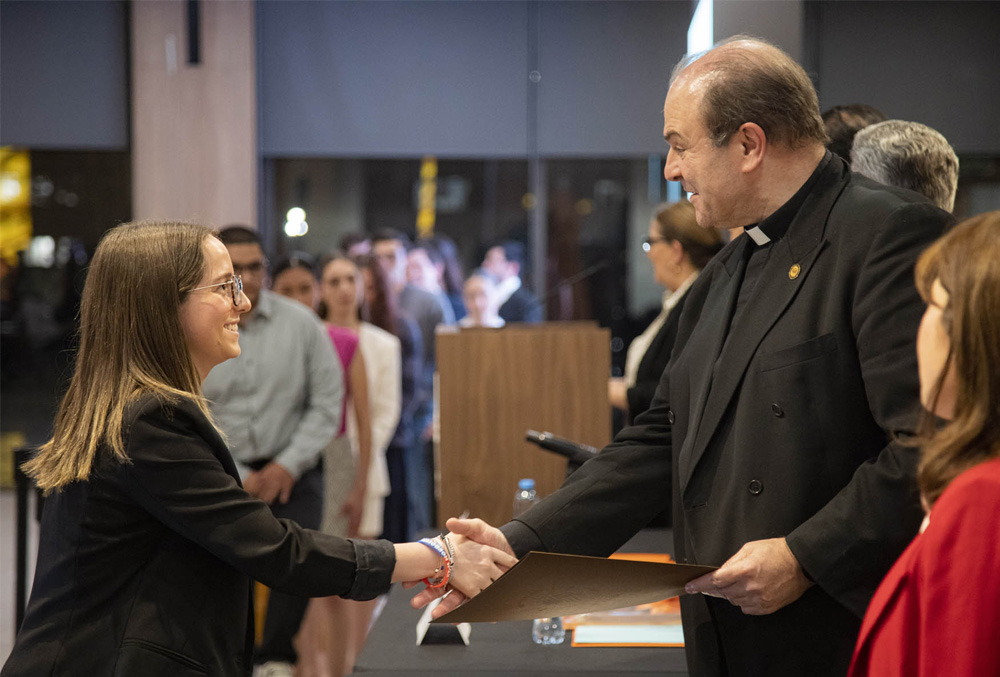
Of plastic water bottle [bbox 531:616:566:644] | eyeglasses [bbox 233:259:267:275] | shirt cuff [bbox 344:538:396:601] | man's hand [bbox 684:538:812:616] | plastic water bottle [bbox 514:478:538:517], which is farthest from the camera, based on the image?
eyeglasses [bbox 233:259:267:275]

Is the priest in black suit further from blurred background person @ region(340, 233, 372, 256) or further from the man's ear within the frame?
blurred background person @ region(340, 233, 372, 256)

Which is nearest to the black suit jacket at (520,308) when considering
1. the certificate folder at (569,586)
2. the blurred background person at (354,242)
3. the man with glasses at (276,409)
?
the blurred background person at (354,242)

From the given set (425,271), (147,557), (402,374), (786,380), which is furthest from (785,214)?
(425,271)

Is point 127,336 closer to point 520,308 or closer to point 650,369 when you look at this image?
point 650,369

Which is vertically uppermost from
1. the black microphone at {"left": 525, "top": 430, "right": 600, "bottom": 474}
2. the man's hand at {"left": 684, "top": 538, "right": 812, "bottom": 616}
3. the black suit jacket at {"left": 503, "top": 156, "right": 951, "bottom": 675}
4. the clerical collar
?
the clerical collar

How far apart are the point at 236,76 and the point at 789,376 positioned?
630 cm

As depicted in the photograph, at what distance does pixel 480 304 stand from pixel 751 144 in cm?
520

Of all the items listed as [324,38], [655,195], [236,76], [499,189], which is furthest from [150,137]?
[655,195]

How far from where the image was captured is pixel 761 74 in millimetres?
1676

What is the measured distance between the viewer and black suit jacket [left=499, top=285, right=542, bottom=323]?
690cm

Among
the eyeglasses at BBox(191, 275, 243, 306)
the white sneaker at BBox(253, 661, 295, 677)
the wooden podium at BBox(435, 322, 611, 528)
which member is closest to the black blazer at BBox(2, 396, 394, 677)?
the eyeglasses at BBox(191, 275, 243, 306)

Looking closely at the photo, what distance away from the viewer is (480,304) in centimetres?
688

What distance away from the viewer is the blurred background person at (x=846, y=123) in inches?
103

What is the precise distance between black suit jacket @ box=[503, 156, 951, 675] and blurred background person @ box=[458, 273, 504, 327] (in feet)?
16.5
